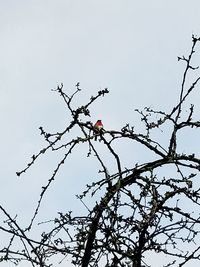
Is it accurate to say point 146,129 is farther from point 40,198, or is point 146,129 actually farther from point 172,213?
point 40,198

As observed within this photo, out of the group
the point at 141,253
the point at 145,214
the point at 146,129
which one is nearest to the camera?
the point at 141,253

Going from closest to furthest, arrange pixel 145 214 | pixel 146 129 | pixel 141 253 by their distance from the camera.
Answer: pixel 141 253 < pixel 145 214 < pixel 146 129

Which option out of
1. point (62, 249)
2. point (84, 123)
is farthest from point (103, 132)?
point (62, 249)

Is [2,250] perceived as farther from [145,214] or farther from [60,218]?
[145,214]

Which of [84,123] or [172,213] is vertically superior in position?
[84,123]

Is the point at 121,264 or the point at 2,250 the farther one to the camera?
the point at 2,250

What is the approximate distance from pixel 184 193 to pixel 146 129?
0.51m

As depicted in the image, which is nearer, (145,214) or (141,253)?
(141,253)

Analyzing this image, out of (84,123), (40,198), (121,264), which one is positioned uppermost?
(84,123)

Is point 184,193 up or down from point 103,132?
down

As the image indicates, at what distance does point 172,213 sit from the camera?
274cm

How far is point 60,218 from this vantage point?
2.94 metres

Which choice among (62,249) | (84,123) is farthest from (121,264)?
(84,123)

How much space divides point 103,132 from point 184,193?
1.85 feet
